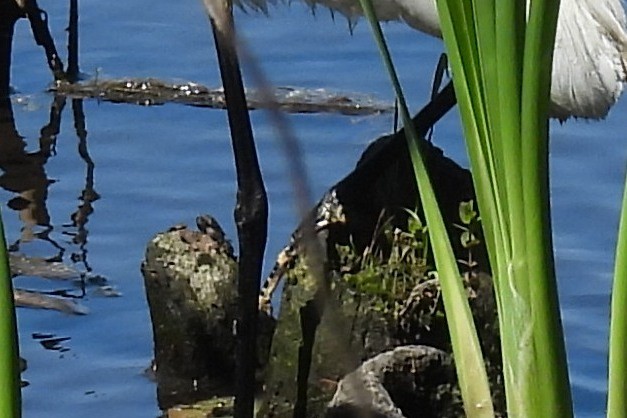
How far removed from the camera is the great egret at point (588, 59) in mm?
3379

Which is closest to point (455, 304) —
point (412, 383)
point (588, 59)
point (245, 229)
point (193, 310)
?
point (412, 383)

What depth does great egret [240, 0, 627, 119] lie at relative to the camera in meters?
3.38

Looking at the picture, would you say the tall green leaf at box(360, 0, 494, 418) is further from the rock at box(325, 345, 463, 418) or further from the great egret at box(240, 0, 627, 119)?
the great egret at box(240, 0, 627, 119)

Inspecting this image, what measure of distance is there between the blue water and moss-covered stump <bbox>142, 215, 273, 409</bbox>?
0.09 m

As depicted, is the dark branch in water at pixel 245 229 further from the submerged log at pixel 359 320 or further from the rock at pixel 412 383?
the rock at pixel 412 383

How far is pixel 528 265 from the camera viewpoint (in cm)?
150

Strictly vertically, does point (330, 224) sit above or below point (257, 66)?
below

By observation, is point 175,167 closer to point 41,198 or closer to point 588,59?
point 41,198

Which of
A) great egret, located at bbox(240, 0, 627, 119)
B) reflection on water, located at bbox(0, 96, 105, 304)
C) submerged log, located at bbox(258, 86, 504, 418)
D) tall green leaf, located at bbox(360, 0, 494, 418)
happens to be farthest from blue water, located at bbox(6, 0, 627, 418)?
tall green leaf, located at bbox(360, 0, 494, 418)

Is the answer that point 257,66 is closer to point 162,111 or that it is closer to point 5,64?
point 162,111

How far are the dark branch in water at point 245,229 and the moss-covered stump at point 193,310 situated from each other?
0.50 feet

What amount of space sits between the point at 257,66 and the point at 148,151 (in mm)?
3754

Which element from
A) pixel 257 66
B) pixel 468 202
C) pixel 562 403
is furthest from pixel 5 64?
pixel 257 66

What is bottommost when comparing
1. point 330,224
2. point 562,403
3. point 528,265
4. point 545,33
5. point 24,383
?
point 24,383
